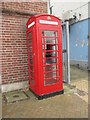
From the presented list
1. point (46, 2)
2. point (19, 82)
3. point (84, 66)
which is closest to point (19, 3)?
point (46, 2)

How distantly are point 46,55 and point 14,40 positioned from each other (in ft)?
4.60

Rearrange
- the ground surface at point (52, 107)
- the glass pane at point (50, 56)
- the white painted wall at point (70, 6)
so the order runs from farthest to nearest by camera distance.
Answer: the white painted wall at point (70, 6), the glass pane at point (50, 56), the ground surface at point (52, 107)

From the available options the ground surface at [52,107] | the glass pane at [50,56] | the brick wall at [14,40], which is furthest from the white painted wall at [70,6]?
the ground surface at [52,107]

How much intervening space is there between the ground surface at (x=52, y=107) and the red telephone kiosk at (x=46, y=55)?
0.99 feet

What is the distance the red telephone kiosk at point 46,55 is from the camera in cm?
521

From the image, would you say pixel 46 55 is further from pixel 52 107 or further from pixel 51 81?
pixel 52 107

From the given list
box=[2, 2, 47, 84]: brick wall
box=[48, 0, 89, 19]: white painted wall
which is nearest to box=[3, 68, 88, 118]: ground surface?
box=[2, 2, 47, 84]: brick wall

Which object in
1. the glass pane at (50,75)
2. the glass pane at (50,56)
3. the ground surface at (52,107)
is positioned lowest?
the ground surface at (52,107)

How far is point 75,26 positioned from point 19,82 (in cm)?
699

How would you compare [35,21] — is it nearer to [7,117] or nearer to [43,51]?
[43,51]

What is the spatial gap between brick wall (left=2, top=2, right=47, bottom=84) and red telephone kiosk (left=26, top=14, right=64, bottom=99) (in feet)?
1.97

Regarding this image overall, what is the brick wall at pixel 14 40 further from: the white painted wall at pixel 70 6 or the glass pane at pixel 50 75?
the white painted wall at pixel 70 6

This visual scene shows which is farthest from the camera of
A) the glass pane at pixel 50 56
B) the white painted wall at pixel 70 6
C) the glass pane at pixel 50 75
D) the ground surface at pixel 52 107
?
the white painted wall at pixel 70 6

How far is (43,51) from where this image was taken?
5.32 metres
